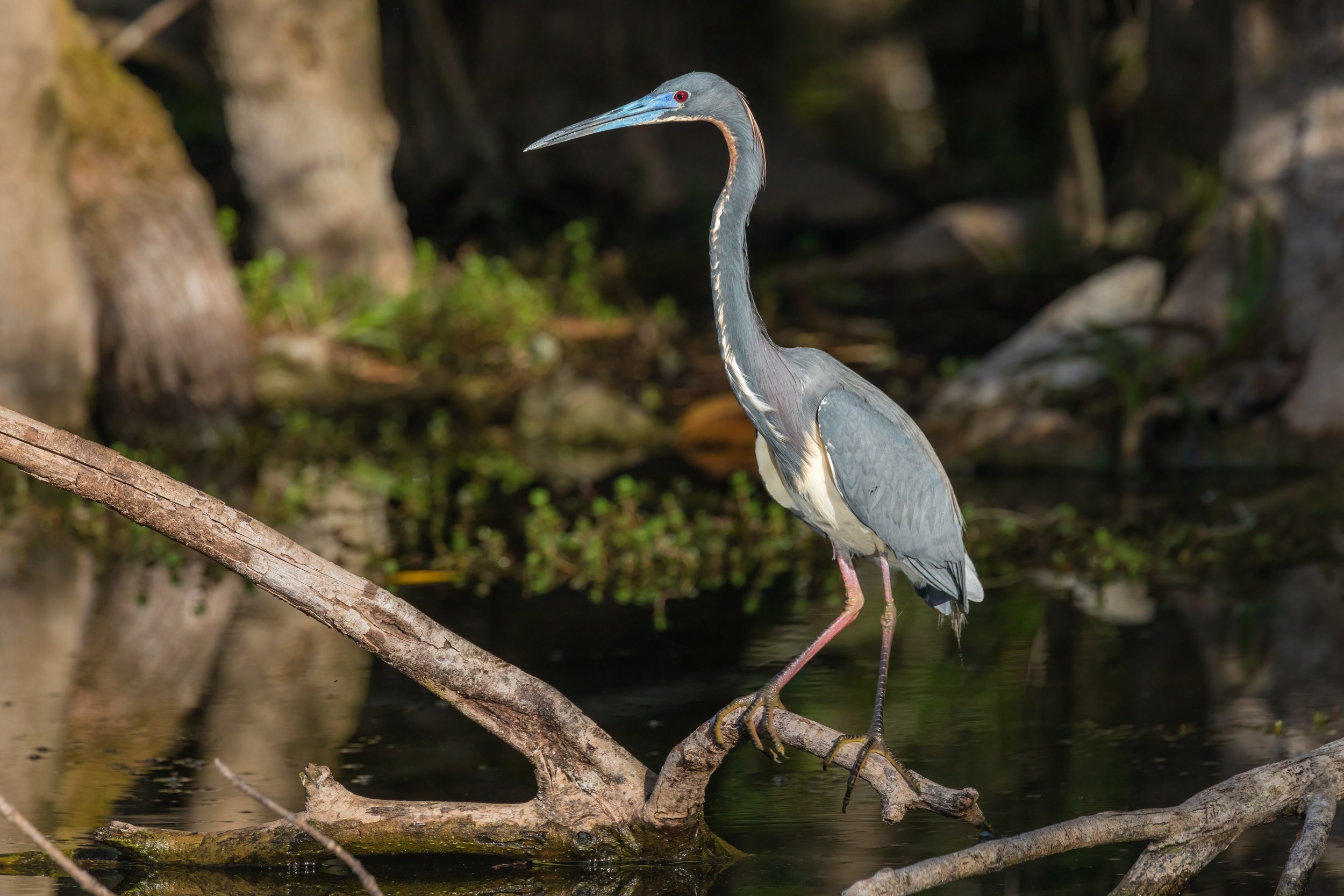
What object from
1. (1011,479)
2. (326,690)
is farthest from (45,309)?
(1011,479)

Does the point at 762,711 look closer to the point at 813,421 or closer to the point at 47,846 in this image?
the point at 813,421

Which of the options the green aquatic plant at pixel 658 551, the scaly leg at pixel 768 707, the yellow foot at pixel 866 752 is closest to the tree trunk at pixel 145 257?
the green aquatic plant at pixel 658 551

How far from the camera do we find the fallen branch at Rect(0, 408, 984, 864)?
165 inches

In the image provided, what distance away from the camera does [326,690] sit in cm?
648

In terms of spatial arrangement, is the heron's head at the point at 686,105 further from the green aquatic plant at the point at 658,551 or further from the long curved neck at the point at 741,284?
the green aquatic plant at the point at 658,551

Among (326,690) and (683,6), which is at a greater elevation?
(683,6)

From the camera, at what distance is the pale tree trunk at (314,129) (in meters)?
13.0

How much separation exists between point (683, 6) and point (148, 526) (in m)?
16.4

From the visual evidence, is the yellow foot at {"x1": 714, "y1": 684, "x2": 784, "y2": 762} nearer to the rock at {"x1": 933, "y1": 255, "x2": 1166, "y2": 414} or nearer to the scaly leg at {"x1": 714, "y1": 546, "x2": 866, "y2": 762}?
the scaly leg at {"x1": 714, "y1": 546, "x2": 866, "y2": 762}

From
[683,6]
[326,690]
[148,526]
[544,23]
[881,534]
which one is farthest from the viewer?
[683,6]

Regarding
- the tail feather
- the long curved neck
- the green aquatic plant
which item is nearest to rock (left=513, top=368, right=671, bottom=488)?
the green aquatic plant

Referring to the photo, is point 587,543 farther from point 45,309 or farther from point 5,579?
point 45,309

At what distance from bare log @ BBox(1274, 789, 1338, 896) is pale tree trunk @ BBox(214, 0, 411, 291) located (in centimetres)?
1050

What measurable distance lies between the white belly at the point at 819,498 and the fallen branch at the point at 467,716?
0.67 m
